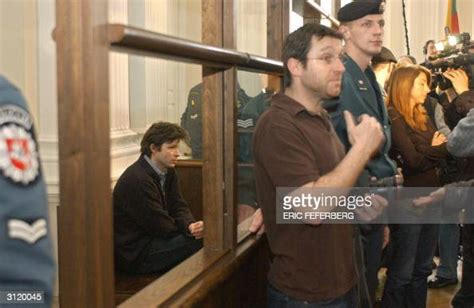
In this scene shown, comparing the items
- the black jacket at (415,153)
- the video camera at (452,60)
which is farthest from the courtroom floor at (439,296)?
the video camera at (452,60)

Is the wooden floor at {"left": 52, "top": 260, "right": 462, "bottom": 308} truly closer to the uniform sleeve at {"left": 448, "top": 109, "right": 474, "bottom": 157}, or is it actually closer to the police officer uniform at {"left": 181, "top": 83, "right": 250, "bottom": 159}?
the uniform sleeve at {"left": 448, "top": 109, "right": 474, "bottom": 157}

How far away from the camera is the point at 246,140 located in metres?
1.87

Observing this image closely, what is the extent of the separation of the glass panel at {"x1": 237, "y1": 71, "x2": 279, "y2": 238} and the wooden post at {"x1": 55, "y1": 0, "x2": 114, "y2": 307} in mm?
782

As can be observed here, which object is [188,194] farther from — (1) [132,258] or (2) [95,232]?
(2) [95,232]

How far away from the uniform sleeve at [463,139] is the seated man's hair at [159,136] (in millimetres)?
1086

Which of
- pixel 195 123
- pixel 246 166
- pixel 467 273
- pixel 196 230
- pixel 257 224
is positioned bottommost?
pixel 467 273

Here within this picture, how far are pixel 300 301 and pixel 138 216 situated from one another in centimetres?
122

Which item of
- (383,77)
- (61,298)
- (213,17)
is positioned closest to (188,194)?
(383,77)

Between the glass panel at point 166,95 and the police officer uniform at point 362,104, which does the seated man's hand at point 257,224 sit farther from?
the glass panel at point 166,95

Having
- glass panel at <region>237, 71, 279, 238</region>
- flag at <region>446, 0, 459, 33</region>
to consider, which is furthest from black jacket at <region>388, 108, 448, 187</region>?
flag at <region>446, 0, 459, 33</region>

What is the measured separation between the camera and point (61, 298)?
38.5 inches

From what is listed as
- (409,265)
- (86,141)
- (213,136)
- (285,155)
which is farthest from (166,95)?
(86,141)

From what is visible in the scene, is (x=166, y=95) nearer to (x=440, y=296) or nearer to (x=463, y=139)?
(x=440, y=296)

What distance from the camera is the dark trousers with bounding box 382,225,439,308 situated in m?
2.56
